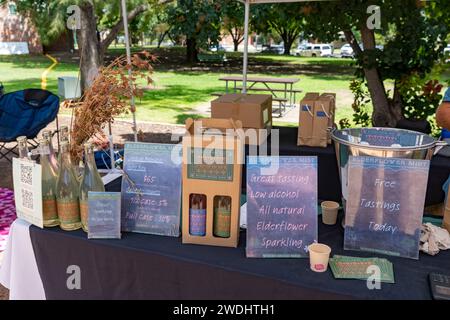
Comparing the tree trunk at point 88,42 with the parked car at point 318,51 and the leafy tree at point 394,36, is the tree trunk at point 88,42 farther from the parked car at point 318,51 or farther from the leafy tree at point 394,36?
the parked car at point 318,51

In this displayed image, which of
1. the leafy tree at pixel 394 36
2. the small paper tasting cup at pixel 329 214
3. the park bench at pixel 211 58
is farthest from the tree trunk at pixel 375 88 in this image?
the park bench at pixel 211 58

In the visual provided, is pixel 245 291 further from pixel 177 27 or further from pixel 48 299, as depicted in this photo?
pixel 177 27

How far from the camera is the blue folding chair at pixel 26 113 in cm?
466

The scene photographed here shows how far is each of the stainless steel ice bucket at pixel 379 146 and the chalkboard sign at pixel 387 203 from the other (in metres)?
0.12

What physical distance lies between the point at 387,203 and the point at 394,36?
426 cm

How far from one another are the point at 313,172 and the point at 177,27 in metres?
15.4

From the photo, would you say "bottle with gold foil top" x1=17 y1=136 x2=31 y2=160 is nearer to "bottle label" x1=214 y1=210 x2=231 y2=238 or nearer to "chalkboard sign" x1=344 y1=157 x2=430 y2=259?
"bottle label" x1=214 y1=210 x2=231 y2=238

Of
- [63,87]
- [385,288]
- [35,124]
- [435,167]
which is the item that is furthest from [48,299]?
[35,124]

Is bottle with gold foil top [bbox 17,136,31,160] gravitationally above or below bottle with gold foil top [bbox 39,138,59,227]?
above

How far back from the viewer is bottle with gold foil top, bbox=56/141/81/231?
144cm

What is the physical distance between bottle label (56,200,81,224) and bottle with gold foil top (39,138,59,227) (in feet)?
0.10

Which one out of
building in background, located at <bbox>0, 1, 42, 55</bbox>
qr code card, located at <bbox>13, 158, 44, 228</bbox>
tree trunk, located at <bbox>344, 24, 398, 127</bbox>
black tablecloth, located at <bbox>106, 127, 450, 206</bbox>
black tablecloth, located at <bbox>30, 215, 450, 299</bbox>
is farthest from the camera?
building in background, located at <bbox>0, 1, 42, 55</bbox>

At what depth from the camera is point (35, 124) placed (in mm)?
4730

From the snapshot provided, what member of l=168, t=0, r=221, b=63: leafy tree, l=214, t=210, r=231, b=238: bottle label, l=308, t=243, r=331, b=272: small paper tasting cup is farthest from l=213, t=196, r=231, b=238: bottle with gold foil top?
l=168, t=0, r=221, b=63: leafy tree
